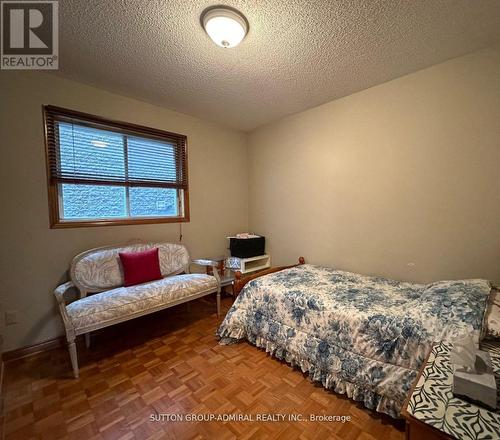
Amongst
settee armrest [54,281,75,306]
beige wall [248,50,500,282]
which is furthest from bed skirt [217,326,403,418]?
settee armrest [54,281,75,306]

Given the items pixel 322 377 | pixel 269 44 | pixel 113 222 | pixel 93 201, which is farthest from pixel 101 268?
pixel 269 44

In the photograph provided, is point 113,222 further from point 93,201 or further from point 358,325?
point 358,325

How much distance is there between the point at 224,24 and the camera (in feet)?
4.90

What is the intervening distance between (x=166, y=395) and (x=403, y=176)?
9.28 feet

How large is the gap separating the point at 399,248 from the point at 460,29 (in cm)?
183

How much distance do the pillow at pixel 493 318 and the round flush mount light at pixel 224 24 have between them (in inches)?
94.9

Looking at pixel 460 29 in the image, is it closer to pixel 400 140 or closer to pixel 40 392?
pixel 400 140

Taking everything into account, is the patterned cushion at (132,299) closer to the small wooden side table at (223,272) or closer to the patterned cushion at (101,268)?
the patterned cushion at (101,268)

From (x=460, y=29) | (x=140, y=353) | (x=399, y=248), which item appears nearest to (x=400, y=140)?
(x=460, y=29)

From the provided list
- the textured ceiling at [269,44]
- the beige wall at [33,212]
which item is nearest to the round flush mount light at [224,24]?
the textured ceiling at [269,44]

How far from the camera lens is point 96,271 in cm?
224

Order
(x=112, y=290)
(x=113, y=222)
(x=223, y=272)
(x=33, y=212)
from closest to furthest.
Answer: (x=33, y=212) → (x=112, y=290) → (x=113, y=222) → (x=223, y=272)

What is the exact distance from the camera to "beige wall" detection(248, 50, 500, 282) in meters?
1.85

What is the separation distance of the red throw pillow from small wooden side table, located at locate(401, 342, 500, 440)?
234 cm
